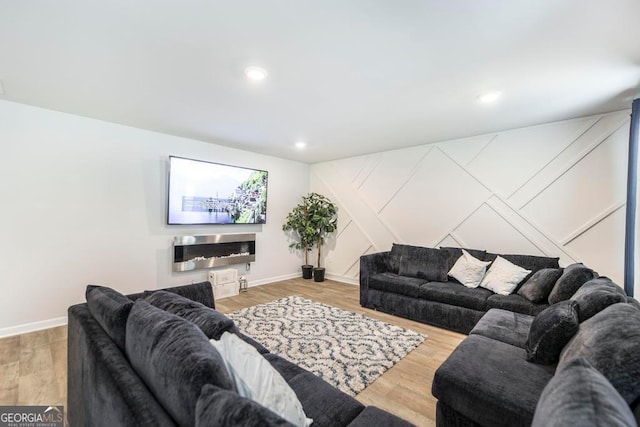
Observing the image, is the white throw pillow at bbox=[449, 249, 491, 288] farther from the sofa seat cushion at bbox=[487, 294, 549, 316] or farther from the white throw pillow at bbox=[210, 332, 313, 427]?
the white throw pillow at bbox=[210, 332, 313, 427]

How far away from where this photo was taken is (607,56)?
200 centimetres

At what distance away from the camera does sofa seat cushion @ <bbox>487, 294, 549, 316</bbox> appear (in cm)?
273

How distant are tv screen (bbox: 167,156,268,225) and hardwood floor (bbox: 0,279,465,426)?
6.21ft

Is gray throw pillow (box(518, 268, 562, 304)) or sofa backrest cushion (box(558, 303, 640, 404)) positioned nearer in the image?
sofa backrest cushion (box(558, 303, 640, 404))

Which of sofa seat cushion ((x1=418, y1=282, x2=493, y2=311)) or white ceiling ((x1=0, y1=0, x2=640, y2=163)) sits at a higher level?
white ceiling ((x1=0, y1=0, x2=640, y2=163))

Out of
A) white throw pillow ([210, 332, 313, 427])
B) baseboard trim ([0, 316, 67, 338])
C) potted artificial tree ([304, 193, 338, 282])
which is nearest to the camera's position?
white throw pillow ([210, 332, 313, 427])

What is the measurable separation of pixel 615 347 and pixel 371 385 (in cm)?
153

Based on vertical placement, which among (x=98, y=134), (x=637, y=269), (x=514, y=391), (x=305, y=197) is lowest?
(x=514, y=391)

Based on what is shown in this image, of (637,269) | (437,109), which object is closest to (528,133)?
(437,109)

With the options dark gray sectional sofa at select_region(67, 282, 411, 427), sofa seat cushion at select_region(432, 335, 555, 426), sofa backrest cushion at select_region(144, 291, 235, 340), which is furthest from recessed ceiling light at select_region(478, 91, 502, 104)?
sofa backrest cushion at select_region(144, 291, 235, 340)

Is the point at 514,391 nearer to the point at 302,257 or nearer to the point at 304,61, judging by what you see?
the point at 304,61

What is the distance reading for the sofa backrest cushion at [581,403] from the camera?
65cm

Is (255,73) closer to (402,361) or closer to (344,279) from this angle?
(402,361)

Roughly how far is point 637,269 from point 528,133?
6.17ft
